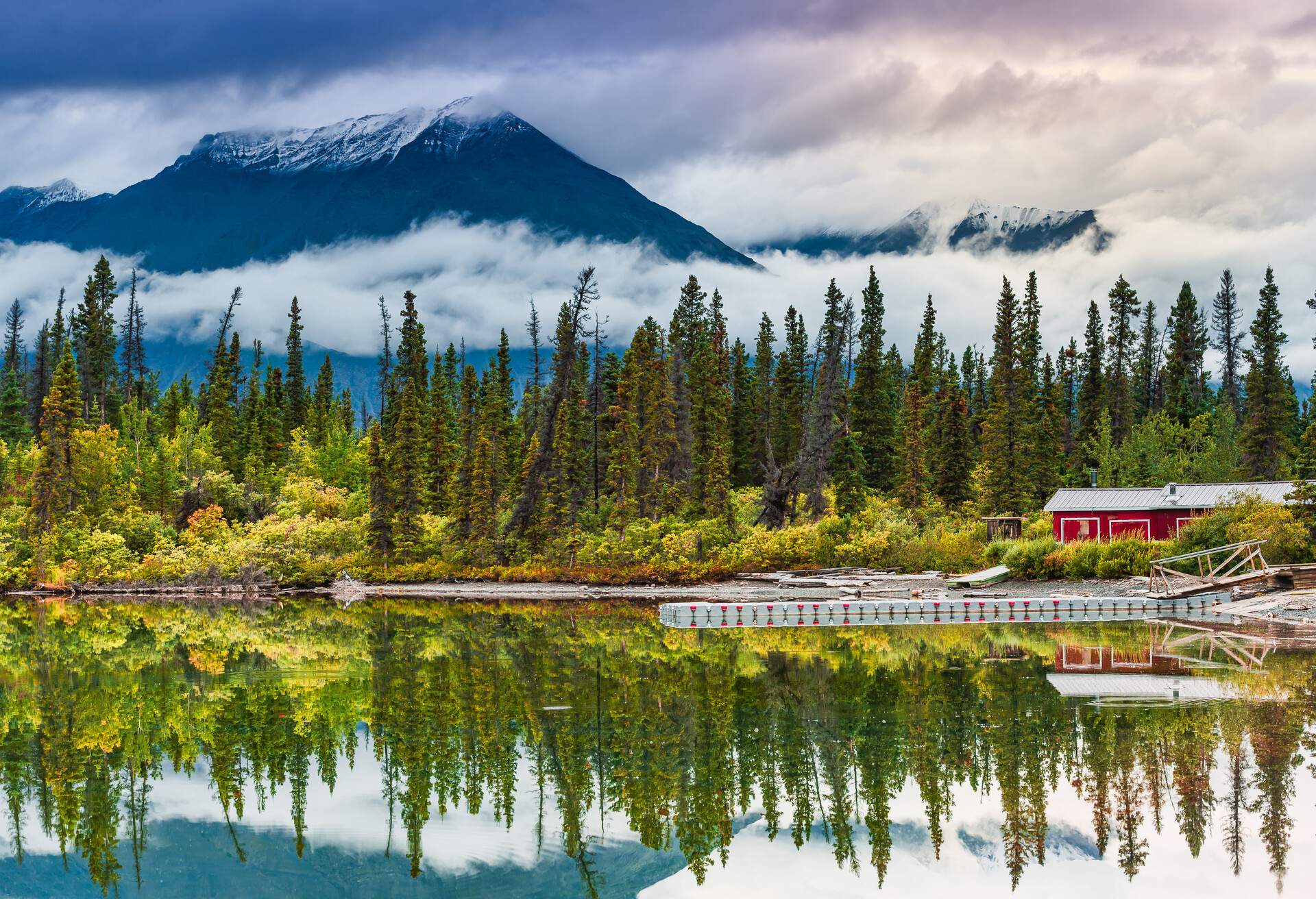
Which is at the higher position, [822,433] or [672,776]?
[822,433]

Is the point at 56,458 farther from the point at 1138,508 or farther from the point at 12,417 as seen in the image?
the point at 1138,508

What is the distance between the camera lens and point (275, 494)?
71438mm

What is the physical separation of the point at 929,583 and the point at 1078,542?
6252 mm

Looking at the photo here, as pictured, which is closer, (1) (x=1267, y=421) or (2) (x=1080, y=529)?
(2) (x=1080, y=529)

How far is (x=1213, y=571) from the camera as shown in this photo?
127 feet

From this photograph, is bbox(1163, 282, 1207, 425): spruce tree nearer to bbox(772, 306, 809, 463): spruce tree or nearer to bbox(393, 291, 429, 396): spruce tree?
bbox(772, 306, 809, 463): spruce tree

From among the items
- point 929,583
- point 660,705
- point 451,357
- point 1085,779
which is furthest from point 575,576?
point 451,357

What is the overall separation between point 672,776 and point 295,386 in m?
80.0

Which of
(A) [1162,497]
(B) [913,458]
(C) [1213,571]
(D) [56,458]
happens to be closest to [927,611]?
(C) [1213,571]

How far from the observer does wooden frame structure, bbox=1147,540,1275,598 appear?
1487 inches

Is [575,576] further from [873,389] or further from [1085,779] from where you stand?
[1085,779]

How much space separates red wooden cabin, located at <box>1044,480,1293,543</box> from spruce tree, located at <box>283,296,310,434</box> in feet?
183

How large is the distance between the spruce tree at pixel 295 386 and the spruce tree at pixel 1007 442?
4995cm

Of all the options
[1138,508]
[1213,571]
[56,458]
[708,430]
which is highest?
[708,430]
